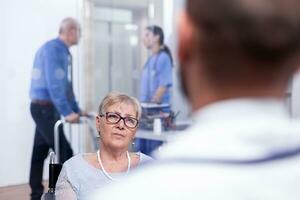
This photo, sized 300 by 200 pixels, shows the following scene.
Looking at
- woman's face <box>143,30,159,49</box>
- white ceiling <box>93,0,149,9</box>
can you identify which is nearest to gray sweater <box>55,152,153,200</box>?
woman's face <box>143,30,159,49</box>

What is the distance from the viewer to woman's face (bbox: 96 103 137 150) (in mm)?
2095

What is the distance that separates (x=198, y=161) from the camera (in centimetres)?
47

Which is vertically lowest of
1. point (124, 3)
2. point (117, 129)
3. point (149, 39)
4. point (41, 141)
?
point (41, 141)

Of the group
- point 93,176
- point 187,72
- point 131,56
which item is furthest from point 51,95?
point 187,72

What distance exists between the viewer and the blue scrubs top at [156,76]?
3604mm

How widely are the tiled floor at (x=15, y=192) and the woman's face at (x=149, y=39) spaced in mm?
1502

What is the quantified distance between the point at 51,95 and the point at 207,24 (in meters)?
3.19

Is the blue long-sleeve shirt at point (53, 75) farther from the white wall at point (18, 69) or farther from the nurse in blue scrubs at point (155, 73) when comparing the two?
the nurse in blue scrubs at point (155, 73)

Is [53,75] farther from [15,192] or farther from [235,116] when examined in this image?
[235,116]

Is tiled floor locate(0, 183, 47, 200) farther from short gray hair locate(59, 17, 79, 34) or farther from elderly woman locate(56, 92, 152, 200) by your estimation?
elderly woman locate(56, 92, 152, 200)

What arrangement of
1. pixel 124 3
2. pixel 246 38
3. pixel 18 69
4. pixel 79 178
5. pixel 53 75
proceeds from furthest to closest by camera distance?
pixel 124 3
pixel 18 69
pixel 53 75
pixel 79 178
pixel 246 38

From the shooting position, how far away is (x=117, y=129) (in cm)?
214

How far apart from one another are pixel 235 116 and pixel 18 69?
3414 mm

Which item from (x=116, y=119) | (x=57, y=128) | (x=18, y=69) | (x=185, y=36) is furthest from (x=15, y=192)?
(x=185, y=36)
